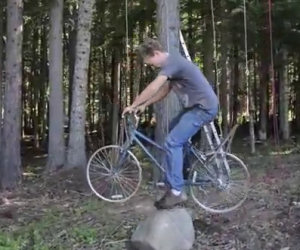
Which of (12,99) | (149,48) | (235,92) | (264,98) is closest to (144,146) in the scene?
(149,48)

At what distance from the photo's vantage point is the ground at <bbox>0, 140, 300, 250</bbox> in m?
6.68

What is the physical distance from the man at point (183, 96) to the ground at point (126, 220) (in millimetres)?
966

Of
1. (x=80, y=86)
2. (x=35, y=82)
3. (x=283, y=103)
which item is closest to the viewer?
(x=80, y=86)

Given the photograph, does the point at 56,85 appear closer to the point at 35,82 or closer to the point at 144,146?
the point at 144,146

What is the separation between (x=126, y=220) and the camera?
730 cm

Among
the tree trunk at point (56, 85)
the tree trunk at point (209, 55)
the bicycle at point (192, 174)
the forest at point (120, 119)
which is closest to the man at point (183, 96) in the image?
the bicycle at point (192, 174)

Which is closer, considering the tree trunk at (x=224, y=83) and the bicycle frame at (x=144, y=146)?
the bicycle frame at (x=144, y=146)

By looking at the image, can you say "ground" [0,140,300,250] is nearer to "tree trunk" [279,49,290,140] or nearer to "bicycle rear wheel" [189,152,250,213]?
"bicycle rear wheel" [189,152,250,213]

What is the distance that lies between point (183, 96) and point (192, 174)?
0.94 m

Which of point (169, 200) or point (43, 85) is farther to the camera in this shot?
point (43, 85)

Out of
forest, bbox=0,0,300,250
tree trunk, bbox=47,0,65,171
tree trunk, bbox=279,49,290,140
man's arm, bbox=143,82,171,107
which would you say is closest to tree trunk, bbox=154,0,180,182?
forest, bbox=0,0,300,250

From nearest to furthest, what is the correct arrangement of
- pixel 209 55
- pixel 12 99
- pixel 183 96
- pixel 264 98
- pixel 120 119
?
1. pixel 183 96
2. pixel 12 99
3. pixel 120 119
4. pixel 209 55
5. pixel 264 98

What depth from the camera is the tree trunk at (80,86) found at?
1092 centimetres

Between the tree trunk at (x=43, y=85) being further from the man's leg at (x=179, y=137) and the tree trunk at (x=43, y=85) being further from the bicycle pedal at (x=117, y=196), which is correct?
the man's leg at (x=179, y=137)
